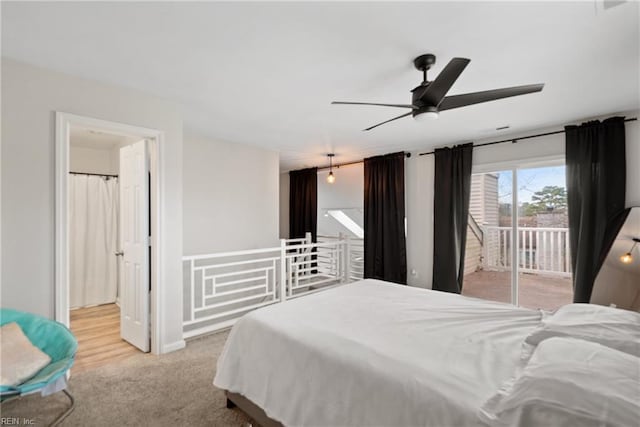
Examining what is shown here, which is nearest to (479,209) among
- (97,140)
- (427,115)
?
(427,115)

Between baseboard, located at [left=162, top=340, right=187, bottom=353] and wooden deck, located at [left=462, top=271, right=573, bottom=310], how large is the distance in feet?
12.8

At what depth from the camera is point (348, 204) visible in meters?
6.23

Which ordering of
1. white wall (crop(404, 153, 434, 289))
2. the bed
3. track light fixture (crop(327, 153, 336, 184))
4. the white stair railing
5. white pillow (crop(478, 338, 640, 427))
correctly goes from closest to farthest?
white pillow (crop(478, 338, 640, 427)) → the bed → the white stair railing → white wall (crop(404, 153, 434, 289)) → track light fixture (crop(327, 153, 336, 184))

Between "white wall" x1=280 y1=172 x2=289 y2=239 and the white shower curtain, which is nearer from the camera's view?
the white shower curtain

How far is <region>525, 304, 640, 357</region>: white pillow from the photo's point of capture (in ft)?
4.44

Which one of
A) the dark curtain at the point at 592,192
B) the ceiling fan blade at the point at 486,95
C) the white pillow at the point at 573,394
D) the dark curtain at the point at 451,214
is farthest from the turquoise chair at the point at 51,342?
the dark curtain at the point at 592,192

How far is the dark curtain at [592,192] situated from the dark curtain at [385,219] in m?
2.21

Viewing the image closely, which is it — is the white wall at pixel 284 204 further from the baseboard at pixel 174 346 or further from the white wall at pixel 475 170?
the baseboard at pixel 174 346

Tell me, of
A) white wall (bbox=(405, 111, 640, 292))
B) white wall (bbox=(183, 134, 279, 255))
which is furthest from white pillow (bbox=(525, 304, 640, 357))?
white wall (bbox=(183, 134, 279, 255))

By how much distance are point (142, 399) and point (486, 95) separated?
3.24 meters

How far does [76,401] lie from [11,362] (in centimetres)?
65

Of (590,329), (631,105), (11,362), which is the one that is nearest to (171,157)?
(11,362)

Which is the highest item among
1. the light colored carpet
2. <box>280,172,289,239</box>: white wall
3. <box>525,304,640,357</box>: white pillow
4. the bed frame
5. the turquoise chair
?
<box>280,172,289,239</box>: white wall

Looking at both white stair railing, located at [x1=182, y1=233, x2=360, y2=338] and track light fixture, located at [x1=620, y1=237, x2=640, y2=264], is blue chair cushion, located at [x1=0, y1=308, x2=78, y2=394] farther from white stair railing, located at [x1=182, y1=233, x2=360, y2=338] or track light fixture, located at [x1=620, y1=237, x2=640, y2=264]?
track light fixture, located at [x1=620, y1=237, x2=640, y2=264]
